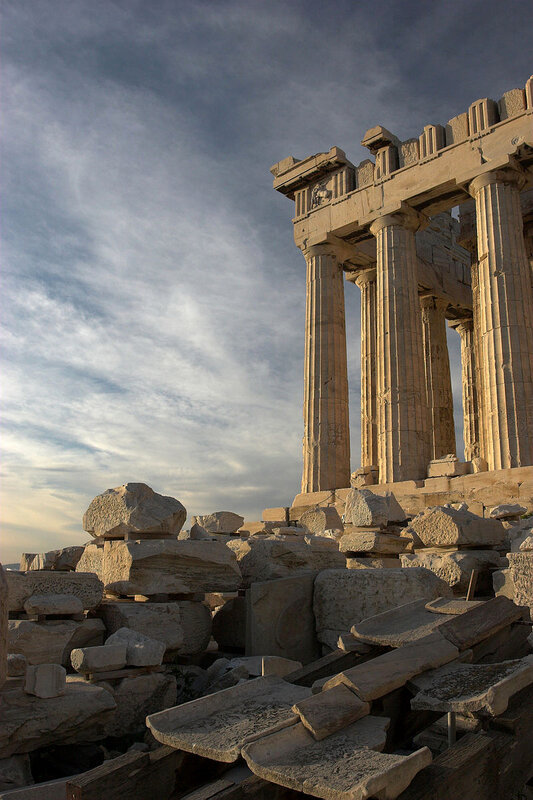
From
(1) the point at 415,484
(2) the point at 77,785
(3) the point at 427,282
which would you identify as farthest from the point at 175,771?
(3) the point at 427,282

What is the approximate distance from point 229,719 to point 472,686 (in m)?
1.28

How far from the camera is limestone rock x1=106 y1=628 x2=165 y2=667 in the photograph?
5.46 meters

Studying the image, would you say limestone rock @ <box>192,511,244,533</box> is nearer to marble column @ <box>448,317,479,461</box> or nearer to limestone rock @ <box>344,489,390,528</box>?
limestone rock @ <box>344,489,390,528</box>

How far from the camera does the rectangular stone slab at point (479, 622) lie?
4086 millimetres

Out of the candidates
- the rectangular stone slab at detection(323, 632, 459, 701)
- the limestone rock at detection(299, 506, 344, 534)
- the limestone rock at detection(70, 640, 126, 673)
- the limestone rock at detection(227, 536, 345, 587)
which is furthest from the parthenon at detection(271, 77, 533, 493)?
the rectangular stone slab at detection(323, 632, 459, 701)

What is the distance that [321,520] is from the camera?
14820 mm

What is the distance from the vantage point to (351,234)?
21.5 meters

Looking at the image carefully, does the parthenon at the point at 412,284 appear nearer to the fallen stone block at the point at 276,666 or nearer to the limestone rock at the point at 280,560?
the limestone rock at the point at 280,560

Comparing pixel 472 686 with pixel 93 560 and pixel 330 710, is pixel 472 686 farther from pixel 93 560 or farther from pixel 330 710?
pixel 93 560

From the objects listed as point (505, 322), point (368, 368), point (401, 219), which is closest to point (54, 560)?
point (505, 322)

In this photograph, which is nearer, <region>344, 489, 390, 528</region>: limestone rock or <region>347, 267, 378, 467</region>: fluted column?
<region>344, 489, 390, 528</region>: limestone rock

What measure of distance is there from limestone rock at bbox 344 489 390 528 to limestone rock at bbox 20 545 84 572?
383 cm

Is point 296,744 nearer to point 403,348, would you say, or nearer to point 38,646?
point 38,646

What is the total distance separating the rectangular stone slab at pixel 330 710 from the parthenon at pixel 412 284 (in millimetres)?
13311
